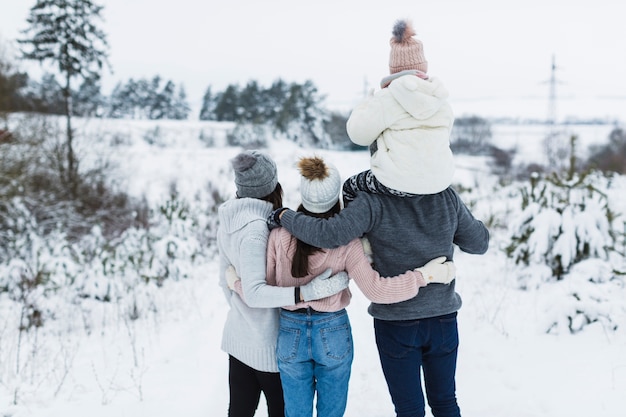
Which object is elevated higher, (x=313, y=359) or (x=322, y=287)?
(x=322, y=287)

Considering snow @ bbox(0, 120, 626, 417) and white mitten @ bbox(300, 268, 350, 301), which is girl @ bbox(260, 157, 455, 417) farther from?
snow @ bbox(0, 120, 626, 417)

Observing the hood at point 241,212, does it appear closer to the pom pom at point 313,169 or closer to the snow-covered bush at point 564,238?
the pom pom at point 313,169

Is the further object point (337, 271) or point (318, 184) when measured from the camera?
point (337, 271)

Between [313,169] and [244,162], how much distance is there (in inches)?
13.5

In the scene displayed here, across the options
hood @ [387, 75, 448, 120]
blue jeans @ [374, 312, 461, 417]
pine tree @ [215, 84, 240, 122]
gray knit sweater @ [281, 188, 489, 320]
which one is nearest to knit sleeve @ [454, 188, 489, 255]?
gray knit sweater @ [281, 188, 489, 320]

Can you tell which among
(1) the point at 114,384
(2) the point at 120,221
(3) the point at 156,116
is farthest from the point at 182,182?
(3) the point at 156,116

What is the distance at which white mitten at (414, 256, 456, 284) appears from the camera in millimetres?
2105

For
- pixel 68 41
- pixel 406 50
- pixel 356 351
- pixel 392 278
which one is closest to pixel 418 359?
pixel 392 278

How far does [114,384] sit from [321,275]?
2.72 meters

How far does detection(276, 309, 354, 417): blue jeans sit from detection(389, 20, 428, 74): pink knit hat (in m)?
1.20

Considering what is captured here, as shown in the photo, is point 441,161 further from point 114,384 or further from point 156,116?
point 156,116

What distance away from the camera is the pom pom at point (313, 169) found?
2.10 meters

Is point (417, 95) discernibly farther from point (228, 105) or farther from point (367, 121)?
point (228, 105)

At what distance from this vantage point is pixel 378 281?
212cm
